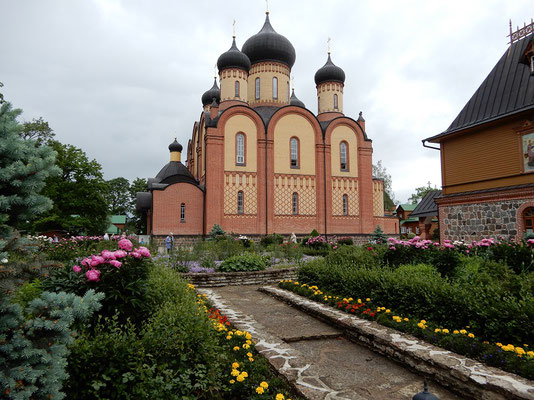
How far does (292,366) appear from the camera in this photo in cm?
366

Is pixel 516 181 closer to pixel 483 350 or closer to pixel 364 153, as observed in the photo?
pixel 483 350

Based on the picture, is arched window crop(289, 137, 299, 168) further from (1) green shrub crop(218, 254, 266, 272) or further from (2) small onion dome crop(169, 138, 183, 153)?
(1) green shrub crop(218, 254, 266, 272)

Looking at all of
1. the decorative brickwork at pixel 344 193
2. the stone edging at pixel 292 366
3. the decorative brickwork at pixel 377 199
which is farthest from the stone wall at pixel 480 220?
the decorative brickwork at pixel 377 199

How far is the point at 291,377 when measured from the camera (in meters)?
3.40

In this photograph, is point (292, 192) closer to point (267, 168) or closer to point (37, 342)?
point (267, 168)

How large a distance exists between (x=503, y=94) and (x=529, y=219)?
4848 mm

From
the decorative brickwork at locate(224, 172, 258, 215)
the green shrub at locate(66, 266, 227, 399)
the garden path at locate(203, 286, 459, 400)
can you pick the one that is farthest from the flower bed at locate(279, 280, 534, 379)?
the decorative brickwork at locate(224, 172, 258, 215)

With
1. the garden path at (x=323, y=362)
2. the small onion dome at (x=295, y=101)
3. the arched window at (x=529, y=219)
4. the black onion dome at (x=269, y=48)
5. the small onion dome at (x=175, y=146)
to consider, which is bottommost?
the garden path at (x=323, y=362)

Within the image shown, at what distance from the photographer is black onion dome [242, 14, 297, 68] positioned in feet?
92.6

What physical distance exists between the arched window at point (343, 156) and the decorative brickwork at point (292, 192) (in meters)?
2.74

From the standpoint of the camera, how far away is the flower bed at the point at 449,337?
3320 millimetres

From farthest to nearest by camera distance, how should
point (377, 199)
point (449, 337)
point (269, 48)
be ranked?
point (377, 199) → point (269, 48) → point (449, 337)

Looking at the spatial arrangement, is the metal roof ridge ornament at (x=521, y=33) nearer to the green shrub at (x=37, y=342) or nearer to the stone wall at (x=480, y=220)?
the stone wall at (x=480, y=220)

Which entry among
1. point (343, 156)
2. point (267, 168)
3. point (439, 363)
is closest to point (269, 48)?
point (267, 168)
